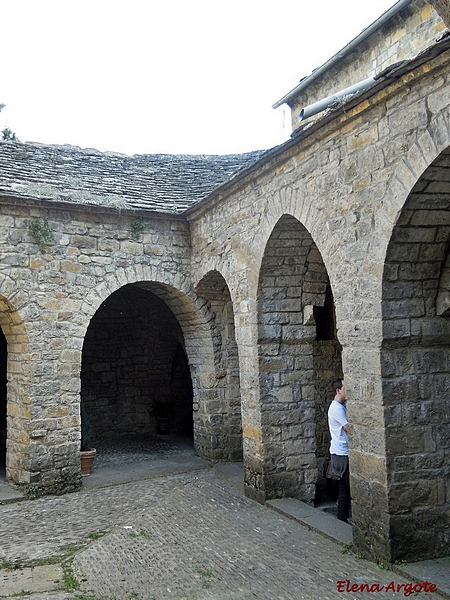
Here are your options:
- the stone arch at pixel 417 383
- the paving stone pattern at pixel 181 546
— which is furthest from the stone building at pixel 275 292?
the paving stone pattern at pixel 181 546

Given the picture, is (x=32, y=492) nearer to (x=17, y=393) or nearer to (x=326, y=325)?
(x=17, y=393)

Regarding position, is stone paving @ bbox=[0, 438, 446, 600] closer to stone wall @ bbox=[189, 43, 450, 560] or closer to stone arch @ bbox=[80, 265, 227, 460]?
stone wall @ bbox=[189, 43, 450, 560]

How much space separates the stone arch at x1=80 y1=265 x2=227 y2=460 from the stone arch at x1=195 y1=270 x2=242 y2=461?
7 cm

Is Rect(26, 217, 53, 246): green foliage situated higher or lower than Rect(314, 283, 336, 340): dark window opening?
higher

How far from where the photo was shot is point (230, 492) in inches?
269

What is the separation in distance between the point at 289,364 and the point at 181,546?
230 centimetres

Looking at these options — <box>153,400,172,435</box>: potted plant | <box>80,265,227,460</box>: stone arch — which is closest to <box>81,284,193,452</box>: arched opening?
<box>153,400,172,435</box>: potted plant

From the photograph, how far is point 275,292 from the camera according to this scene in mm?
6375

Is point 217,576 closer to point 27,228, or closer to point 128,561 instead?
point 128,561

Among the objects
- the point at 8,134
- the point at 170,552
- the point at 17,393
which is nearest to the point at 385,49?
the point at 17,393

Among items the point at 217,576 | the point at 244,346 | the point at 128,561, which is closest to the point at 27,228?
the point at 244,346

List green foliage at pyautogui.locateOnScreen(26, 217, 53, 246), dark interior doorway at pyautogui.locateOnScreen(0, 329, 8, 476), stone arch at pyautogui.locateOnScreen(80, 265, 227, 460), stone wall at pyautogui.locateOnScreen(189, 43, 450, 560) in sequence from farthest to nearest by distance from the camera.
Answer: dark interior doorway at pyautogui.locateOnScreen(0, 329, 8, 476) → stone arch at pyautogui.locateOnScreen(80, 265, 227, 460) → green foliage at pyautogui.locateOnScreen(26, 217, 53, 246) → stone wall at pyautogui.locateOnScreen(189, 43, 450, 560)

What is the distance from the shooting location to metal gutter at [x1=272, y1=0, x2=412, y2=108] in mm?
7309

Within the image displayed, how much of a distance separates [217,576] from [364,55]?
7.15 m
